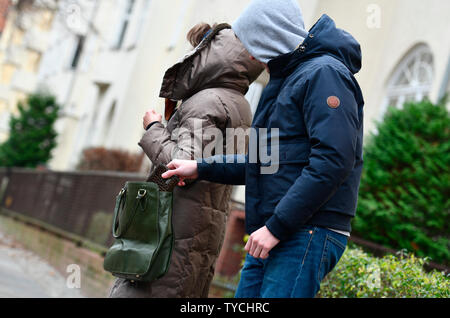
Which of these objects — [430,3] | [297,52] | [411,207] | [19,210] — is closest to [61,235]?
[19,210]

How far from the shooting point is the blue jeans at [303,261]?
262 centimetres

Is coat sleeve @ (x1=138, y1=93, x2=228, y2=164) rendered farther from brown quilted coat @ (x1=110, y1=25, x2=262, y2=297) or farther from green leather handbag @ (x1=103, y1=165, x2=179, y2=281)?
green leather handbag @ (x1=103, y1=165, x2=179, y2=281)

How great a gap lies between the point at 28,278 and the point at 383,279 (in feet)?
17.0

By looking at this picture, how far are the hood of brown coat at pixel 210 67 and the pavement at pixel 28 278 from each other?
148 inches

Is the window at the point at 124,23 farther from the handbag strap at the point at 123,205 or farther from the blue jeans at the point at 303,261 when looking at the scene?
the blue jeans at the point at 303,261

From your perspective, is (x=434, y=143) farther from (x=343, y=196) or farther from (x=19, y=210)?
(x=19, y=210)

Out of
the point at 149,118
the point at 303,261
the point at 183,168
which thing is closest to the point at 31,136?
the point at 149,118

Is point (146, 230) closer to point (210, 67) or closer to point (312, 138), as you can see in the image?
point (210, 67)

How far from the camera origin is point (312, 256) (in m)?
2.63

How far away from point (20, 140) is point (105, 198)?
1178 cm

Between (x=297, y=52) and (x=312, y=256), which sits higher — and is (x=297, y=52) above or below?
above

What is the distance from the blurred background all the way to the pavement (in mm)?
32

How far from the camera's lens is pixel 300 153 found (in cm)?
269

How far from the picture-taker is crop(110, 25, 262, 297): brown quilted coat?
3.44 m
